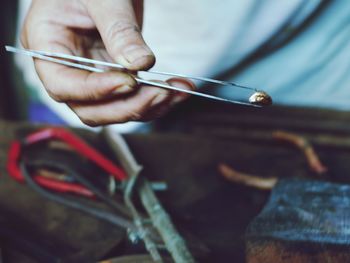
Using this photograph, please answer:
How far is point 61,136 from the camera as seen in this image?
2.64 ft

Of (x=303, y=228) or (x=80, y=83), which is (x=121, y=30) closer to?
(x=80, y=83)

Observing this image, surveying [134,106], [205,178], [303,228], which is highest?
[134,106]

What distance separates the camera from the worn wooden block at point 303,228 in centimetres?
50

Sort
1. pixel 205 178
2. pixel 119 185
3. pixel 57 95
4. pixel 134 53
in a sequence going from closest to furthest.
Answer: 1. pixel 134 53
2. pixel 57 95
3. pixel 119 185
4. pixel 205 178

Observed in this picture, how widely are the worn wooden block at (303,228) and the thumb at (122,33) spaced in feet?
0.77

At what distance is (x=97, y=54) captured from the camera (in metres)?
0.68

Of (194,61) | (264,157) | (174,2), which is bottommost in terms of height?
(264,157)

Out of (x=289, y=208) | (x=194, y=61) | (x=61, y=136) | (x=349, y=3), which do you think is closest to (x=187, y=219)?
(x=289, y=208)

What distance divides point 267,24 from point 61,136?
1.56 ft

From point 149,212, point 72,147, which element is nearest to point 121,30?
point 149,212

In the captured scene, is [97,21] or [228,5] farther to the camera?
[228,5]

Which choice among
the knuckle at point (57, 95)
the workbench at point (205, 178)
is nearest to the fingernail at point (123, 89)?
the knuckle at point (57, 95)

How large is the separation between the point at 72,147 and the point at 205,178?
247 millimetres

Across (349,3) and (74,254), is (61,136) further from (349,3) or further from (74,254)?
(349,3)
